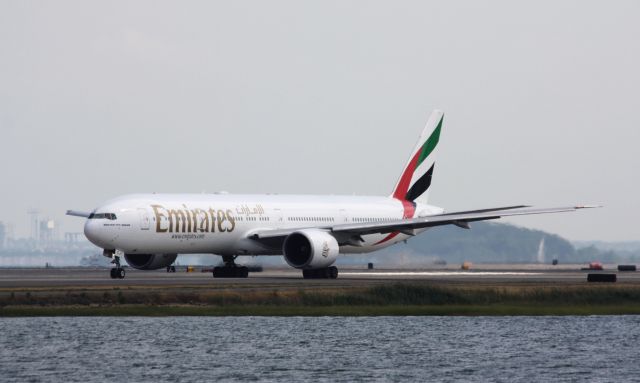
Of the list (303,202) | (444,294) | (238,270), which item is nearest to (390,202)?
(303,202)

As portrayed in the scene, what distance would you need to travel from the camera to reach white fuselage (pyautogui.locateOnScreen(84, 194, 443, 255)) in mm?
69750

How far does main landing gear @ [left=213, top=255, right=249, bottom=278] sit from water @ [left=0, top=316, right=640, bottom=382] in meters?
22.4

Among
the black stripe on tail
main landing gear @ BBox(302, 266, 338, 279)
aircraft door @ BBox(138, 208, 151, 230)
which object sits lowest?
main landing gear @ BBox(302, 266, 338, 279)

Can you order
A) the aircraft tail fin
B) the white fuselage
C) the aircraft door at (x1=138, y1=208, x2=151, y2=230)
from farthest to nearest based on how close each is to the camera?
the aircraft tail fin → the aircraft door at (x1=138, y1=208, x2=151, y2=230) → the white fuselage

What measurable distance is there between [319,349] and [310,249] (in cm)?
2779

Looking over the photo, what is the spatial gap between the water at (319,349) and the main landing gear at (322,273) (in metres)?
18.3

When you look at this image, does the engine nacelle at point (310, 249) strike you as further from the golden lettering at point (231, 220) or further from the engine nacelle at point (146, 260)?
the engine nacelle at point (146, 260)

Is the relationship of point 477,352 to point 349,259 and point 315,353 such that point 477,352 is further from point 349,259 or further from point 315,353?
point 349,259

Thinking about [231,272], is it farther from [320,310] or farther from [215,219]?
Result: [320,310]

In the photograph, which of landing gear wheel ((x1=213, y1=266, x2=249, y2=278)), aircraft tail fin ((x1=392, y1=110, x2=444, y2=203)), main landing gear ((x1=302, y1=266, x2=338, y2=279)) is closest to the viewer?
main landing gear ((x1=302, y1=266, x2=338, y2=279))

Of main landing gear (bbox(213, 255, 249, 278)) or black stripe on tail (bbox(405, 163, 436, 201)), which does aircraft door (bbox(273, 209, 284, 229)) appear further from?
black stripe on tail (bbox(405, 163, 436, 201))

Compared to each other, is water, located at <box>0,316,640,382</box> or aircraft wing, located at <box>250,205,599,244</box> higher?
aircraft wing, located at <box>250,205,599,244</box>

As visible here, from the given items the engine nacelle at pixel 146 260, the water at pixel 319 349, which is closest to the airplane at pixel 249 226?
the engine nacelle at pixel 146 260

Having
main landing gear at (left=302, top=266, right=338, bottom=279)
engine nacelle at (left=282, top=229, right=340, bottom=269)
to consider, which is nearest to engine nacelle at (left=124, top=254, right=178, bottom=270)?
engine nacelle at (left=282, top=229, right=340, bottom=269)
